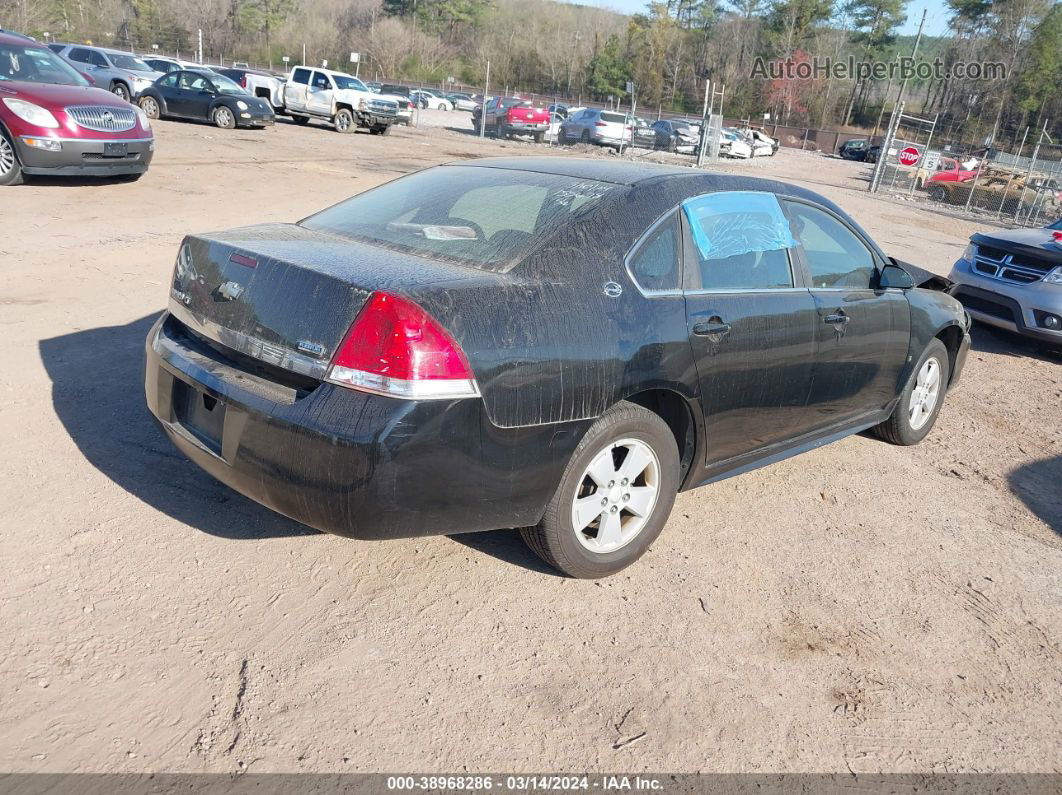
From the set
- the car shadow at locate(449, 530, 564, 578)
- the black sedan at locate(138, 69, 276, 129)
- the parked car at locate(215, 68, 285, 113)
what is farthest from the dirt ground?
the parked car at locate(215, 68, 285, 113)

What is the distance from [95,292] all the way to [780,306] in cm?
505

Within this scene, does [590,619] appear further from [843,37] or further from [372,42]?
[843,37]

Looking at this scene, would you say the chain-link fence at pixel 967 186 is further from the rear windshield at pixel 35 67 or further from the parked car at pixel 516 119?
the rear windshield at pixel 35 67

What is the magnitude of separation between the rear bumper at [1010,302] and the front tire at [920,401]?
10.1ft

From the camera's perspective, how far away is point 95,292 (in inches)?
254

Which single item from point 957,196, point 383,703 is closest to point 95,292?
point 383,703

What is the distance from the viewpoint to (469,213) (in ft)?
12.2

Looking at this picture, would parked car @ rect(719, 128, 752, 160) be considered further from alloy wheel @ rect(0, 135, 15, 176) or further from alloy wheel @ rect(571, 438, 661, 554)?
alloy wheel @ rect(571, 438, 661, 554)

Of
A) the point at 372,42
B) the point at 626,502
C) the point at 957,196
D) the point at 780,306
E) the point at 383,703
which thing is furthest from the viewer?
the point at 372,42

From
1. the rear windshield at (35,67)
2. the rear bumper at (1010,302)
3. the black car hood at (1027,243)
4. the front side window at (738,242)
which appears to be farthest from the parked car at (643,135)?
the front side window at (738,242)

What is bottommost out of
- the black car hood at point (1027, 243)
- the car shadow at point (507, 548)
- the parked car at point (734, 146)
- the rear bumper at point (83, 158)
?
the parked car at point (734, 146)

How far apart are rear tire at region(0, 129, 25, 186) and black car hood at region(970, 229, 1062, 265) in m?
10.7

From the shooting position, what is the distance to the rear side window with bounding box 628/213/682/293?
3381 mm

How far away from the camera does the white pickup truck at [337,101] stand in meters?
27.5
